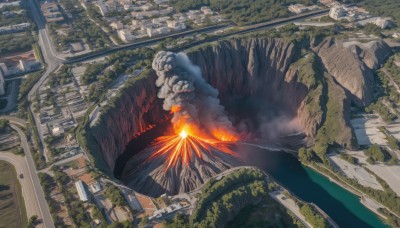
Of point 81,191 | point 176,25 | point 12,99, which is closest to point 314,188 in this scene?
point 81,191

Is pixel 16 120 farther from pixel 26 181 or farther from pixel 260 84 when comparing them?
pixel 260 84

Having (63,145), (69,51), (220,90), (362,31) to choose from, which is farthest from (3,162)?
(362,31)

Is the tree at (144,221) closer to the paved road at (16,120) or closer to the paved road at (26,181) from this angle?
the paved road at (26,181)

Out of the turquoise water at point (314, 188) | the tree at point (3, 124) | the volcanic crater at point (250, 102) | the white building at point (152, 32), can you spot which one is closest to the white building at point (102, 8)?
the white building at point (152, 32)

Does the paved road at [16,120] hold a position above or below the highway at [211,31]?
below

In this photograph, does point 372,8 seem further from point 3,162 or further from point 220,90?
point 3,162
